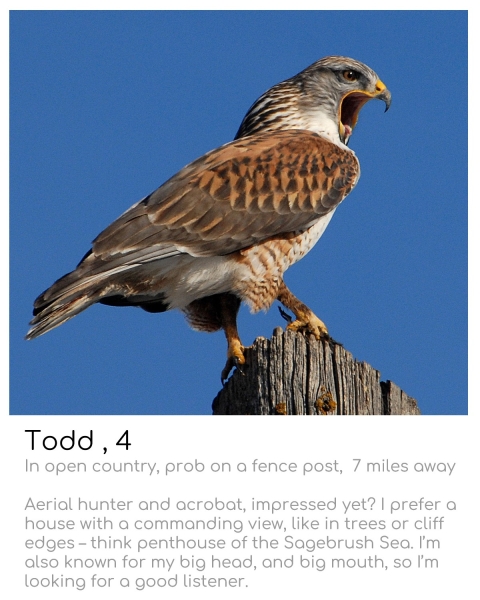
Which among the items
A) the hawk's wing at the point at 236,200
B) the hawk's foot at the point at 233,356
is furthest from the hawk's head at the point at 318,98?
the hawk's foot at the point at 233,356

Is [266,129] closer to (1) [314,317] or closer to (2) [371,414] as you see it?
(1) [314,317]

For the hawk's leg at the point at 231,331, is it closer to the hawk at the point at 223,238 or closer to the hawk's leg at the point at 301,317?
the hawk at the point at 223,238

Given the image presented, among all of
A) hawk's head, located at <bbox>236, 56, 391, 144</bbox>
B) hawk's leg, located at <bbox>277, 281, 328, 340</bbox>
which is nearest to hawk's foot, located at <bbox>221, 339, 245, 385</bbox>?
hawk's leg, located at <bbox>277, 281, 328, 340</bbox>

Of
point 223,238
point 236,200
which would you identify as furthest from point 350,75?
point 223,238

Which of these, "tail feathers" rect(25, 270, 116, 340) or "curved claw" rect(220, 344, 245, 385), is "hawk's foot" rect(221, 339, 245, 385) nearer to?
"curved claw" rect(220, 344, 245, 385)

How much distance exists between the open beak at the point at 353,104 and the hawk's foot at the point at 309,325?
2.00m

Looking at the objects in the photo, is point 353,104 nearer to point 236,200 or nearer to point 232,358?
point 236,200

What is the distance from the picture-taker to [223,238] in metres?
7.00

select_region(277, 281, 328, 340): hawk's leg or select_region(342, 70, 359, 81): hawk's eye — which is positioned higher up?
select_region(342, 70, 359, 81): hawk's eye

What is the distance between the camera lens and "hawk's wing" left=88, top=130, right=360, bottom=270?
6.73 m

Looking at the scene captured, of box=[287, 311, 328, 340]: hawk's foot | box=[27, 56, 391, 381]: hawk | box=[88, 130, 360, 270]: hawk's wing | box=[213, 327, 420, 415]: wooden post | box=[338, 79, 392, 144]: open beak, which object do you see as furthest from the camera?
box=[338, 79, 392, 144]: open beak

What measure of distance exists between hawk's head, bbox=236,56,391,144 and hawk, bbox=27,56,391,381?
0.30 m
